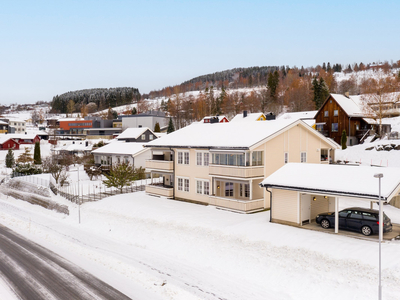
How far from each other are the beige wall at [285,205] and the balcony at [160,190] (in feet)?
43.9

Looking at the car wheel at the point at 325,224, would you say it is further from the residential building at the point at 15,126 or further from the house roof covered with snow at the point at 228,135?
the residential building at the point at 15,126

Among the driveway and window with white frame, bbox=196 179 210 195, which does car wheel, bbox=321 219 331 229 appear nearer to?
the driveway

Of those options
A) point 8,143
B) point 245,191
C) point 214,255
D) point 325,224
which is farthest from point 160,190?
point 8,143

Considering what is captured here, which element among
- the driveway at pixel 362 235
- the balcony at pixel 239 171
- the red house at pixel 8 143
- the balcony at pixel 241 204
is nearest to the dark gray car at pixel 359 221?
the driveway at pixel 362 235

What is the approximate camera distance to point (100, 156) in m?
60.5

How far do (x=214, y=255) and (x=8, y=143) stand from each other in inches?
3440

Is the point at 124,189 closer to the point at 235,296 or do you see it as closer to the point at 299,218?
the point at 299,218

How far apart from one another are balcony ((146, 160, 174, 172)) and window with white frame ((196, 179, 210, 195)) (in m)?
4.03

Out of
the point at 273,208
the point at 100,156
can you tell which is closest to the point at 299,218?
the point at 273,208

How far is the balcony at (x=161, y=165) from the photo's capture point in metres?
33.6

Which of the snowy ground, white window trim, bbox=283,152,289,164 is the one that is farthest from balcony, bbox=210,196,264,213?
white window trim, bbox=283,152,289,164

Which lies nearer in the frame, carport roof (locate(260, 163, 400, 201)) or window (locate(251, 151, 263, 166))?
carport roof (locate(260, 163, 400, 201))

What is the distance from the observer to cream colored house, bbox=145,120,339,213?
26688 millimetres

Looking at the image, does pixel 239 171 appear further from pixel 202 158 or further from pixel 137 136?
pixel 137 136
